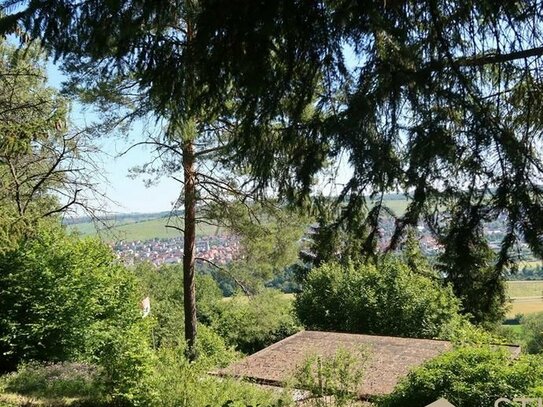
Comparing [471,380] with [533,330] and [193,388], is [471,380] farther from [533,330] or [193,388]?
[533,330]

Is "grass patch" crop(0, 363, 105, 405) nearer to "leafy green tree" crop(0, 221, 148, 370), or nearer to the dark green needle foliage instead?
"leafy green tree" crop(0, 221, 148, 370)

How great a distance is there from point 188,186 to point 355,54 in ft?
27.9

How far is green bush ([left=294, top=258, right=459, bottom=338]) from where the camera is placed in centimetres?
1630

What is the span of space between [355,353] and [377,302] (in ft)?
25.0

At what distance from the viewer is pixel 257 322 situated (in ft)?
68.7

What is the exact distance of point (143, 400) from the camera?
9.07 m

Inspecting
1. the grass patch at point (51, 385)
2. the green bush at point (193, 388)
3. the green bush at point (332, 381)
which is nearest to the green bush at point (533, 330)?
the green bush at point (332, 381)

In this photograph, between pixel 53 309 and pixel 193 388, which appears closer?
pixel 193 388

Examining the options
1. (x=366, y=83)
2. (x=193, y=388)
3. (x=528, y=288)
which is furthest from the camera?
(x=528, y=288)

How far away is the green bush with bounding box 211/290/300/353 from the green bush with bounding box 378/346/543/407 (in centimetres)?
981

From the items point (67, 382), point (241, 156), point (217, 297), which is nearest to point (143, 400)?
point (67, 382)

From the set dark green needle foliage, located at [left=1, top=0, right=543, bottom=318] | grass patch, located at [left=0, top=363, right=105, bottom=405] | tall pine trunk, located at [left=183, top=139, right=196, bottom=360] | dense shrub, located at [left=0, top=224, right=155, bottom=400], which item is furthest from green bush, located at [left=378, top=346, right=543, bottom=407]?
grass patch, located at [left=0, top=363, right=105, bottom=405]

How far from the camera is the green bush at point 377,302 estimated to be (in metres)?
16.3

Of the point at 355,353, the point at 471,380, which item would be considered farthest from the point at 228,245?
the point at 471,380
